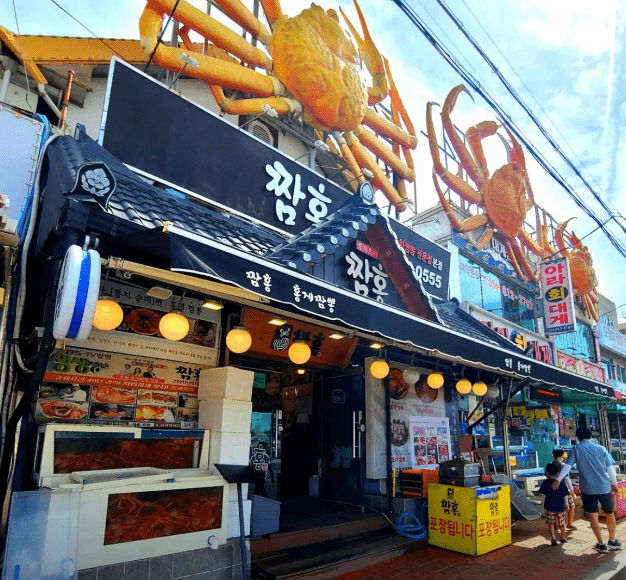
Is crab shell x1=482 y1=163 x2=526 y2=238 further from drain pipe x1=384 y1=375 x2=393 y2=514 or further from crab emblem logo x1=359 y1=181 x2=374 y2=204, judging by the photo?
crab emblem logo x1=359 y1=181 x2=374 y2=204

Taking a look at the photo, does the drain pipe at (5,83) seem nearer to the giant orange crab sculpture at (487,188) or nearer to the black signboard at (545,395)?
the giant orange crab sculpture at (487,188)

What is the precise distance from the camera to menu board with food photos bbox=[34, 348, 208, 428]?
5.13 m

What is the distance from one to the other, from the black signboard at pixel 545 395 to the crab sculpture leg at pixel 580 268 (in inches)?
416

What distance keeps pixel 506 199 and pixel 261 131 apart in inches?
445

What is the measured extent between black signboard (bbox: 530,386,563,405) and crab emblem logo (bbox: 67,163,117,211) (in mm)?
13654

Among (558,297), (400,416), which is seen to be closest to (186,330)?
(400,416)

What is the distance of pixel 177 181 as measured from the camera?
6934mm

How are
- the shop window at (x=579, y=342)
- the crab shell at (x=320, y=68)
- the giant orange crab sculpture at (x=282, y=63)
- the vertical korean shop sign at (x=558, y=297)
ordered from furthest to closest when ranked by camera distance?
the shop window at (x=579, y=342), the vertical korean shop sign at (x=558, y=297), the crab shell at (x=320, y=68), the giant orange crab sculpture at (x=282, y=63)

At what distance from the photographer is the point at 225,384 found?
Answer: 591 cm

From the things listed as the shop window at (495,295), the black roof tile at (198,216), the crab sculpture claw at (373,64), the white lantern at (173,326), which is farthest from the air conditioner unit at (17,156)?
the shop window at (495,295)

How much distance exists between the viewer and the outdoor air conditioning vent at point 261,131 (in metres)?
11.8

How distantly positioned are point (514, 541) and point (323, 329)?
5.12m

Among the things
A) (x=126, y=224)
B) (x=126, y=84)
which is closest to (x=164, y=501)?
(x=126, y=224)

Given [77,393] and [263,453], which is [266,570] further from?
[77,393]
